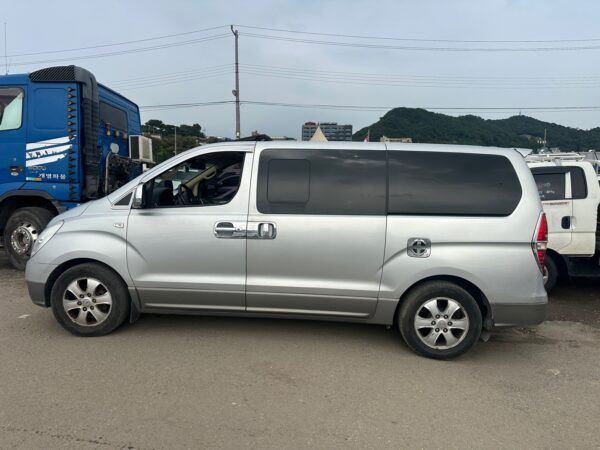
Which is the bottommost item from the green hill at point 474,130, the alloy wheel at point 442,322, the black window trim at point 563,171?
the alloy wheel at point 442,322

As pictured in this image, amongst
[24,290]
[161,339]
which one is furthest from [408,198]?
[24,290]

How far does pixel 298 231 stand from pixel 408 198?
1.04m

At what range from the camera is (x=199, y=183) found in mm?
4715

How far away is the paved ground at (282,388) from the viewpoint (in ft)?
9.44

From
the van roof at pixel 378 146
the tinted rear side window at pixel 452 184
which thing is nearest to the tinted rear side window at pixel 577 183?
the van roof at pixel 378 146

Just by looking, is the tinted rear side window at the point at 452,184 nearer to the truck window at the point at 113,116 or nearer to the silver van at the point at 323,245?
the silver van at the point at 323,245

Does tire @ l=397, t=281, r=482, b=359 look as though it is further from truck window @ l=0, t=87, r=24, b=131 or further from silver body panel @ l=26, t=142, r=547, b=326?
truck window @ l=0, t=87, r=24, b=131

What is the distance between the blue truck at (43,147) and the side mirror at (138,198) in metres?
3.28

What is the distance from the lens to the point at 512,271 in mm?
3887

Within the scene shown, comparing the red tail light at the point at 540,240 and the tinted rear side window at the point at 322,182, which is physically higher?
the tinted rear side window at the point at 322,182

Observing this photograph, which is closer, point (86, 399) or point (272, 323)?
point (86, 399)

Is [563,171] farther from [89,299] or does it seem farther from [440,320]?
[89,299]

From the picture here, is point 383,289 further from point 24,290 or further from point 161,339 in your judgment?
point 24,290

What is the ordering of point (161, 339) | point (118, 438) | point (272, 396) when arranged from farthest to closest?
point (161, 339) < point (272, 396) < point (118, 438)
